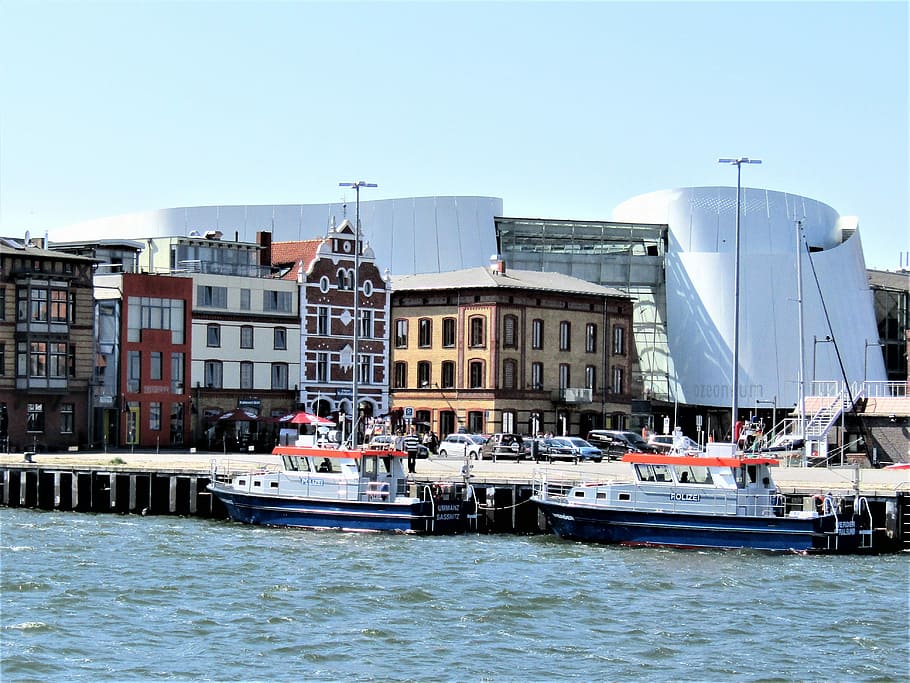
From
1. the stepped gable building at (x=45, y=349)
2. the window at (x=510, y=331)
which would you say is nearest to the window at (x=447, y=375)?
the window at (x=510, y=331)

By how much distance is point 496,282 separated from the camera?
94125mm

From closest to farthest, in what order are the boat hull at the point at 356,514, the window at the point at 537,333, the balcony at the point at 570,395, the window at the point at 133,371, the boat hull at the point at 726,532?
1. the boat hull at the point at 726,532
2. the boat hull at the point at 356,514
3. the window at the point at 133,371
4. the window at the point at 537,333
5. the balcony at the point at 570,395

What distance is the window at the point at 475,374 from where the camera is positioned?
95.1 meters

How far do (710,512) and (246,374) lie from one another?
134ft

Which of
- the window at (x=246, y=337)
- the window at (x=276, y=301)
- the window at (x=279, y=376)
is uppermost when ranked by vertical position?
the window at (x=276, y=301)

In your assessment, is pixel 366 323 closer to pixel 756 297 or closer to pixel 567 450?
pixel 567 450

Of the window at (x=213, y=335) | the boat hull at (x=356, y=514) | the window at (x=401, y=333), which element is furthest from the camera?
the window at (x=401, y=333)

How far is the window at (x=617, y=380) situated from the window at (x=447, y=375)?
431 inches

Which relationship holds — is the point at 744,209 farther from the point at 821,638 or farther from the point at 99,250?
the point at 821,638

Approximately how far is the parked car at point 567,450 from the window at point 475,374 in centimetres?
1478

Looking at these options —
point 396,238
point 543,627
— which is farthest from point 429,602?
point 396,238

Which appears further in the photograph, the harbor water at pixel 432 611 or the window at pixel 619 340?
the window at pixel 619 340

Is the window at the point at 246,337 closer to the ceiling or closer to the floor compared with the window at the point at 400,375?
closer to the ceiling

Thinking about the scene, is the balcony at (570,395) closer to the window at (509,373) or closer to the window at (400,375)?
the window at (509,373)
